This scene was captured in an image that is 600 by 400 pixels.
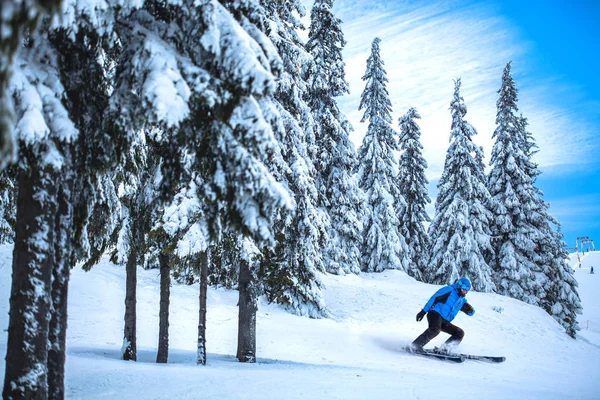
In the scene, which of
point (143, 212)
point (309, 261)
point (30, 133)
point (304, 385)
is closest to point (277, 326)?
point (309, 261)

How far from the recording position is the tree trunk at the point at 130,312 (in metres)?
10.9

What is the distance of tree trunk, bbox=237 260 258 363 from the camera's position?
12.1 m

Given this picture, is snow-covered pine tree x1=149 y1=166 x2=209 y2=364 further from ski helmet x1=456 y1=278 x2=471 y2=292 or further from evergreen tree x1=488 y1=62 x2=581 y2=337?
evergreen tree x1=488 y1=62 x2=581 y2=337

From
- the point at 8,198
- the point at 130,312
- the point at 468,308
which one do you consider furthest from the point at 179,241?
the point at 468,308

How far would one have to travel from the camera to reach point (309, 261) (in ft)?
57.4

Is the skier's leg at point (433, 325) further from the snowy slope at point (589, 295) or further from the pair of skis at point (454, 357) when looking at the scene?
the snowy slope at point (589, 295)

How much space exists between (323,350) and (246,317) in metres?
3.86

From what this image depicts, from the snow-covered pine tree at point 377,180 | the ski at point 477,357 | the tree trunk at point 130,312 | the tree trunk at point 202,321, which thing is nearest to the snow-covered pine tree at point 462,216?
the snow-covered pine tree at point 377,180

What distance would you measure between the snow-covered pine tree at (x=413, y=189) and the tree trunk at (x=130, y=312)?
91.2ft

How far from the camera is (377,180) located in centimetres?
3136

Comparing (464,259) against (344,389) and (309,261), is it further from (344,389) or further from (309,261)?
(344,389)

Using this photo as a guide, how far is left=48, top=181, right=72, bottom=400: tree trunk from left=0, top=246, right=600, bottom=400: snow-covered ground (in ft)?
5.26

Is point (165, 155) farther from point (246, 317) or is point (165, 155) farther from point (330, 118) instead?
point (330, 118)

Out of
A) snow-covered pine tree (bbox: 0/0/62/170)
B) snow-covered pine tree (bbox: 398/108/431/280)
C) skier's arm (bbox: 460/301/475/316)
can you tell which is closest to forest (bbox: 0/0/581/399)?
snow-covered pine tree (bbox: 0/0/62/170)
